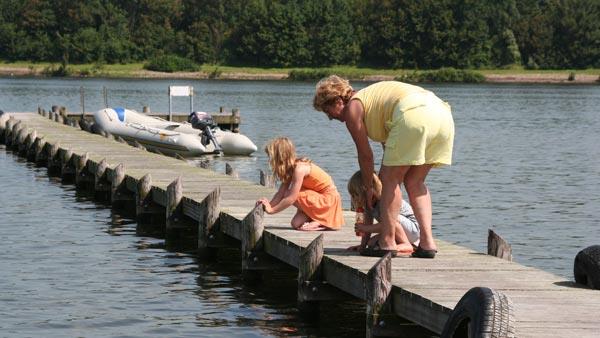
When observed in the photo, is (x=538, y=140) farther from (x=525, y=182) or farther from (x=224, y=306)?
(x=224, y=306)

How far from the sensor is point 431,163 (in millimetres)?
12617

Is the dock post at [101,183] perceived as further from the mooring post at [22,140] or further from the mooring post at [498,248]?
the mooring post at [498,248]

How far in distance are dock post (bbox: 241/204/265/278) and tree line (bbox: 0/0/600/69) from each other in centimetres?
12307

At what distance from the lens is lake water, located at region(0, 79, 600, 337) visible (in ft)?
48.4

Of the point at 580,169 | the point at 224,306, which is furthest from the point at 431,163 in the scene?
the point at 580,169

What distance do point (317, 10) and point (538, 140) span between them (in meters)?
97.1

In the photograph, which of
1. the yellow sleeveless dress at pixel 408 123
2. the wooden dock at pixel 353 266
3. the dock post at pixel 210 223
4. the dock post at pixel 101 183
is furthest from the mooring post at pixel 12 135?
the yellow sleeveless dress at pixel 408 123

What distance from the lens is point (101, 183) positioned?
25.2 meters

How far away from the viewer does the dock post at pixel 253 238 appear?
15.5 metres

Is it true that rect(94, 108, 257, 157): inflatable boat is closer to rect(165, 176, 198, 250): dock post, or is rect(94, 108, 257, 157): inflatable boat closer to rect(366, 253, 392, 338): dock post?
rect(165, 176, 198, 250): dock post

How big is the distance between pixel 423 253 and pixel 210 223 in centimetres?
490

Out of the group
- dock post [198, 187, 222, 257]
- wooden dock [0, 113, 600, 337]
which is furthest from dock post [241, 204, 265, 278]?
dock post [198, 187, 222, 257]

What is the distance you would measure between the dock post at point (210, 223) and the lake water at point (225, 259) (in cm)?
34

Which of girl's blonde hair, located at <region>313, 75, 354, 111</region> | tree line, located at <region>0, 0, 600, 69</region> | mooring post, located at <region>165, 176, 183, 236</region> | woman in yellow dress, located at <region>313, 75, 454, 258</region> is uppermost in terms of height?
girl's blonde hair, located at <region>313, 75, 354, 111</region>
